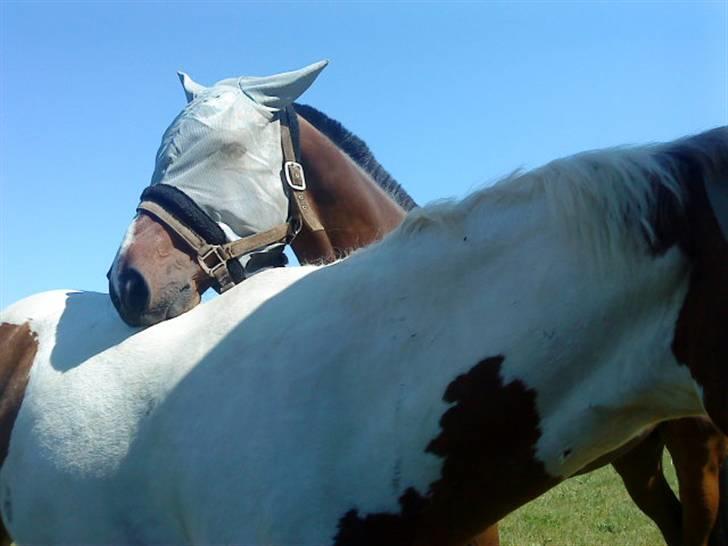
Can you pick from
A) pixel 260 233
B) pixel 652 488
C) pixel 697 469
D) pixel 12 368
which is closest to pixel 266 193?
pixel 260 233

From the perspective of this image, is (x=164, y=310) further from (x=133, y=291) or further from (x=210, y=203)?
(x=210, y=203)

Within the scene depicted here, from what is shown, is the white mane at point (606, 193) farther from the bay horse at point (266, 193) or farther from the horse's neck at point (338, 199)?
the horse's neck at point (338, 199)

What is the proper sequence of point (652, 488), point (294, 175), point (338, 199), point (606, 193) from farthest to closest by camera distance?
point (652, 488), point (338, 199), point (294, 175), point (606, 193)

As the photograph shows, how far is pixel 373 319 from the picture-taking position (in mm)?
2084

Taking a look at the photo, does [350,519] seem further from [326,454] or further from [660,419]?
[660,419]

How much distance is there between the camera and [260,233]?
2.70 meters

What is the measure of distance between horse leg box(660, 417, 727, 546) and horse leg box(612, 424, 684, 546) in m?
0.28

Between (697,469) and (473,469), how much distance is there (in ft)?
6.75

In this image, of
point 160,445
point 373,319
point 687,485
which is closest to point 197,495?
point 160,445

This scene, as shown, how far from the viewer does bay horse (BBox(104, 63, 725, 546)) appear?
2.50 m

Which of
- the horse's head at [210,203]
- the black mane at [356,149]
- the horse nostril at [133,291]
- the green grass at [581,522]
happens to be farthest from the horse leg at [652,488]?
the horse nostril at [133,291]

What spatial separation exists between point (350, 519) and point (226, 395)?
17.6 inches

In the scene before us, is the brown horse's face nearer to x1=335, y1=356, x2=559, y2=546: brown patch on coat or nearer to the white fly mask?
the white fly mask

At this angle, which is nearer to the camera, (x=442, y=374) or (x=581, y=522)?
(x=442, y=374)
